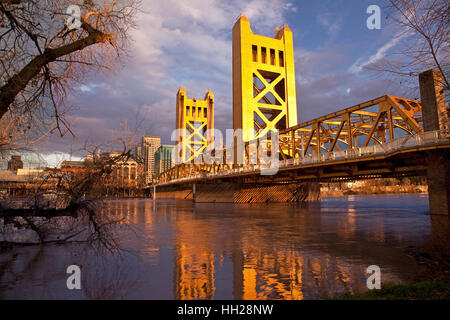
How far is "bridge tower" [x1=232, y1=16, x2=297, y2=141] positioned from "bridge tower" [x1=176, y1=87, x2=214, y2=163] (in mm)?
44261

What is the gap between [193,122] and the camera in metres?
108

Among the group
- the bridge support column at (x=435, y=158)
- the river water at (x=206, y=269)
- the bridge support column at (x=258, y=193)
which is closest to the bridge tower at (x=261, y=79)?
the bridge support column at (x=258, y=193)

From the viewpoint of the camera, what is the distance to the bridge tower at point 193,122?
9637 centimetres

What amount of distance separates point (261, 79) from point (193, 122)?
198ft

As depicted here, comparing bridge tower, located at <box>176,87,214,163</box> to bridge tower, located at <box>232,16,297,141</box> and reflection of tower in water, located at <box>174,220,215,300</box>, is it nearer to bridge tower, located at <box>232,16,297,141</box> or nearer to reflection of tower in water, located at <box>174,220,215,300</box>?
bridge tower, located at <box>232,16,297,141</box>

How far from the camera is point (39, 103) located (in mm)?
4867

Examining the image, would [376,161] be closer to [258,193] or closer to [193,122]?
[258,193]

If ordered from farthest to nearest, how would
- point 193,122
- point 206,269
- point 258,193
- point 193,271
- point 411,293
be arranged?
point 193,122 < point 258,193 < point 206,269 < point 193,271 < point 411,293

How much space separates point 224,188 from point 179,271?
40.3 m

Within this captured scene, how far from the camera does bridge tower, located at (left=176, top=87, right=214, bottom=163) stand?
316 feet

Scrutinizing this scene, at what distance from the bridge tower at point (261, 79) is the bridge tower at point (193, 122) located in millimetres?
44261

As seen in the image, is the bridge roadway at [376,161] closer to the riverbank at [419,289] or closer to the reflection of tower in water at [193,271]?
the riverbank at [419,289]

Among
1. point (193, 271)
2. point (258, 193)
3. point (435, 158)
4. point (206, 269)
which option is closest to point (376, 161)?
point (435, 158)

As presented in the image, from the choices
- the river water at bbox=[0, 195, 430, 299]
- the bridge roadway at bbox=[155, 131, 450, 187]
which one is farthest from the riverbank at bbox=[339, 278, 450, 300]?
the bridge roadway at bbox=[155, 131, 450, 187]
